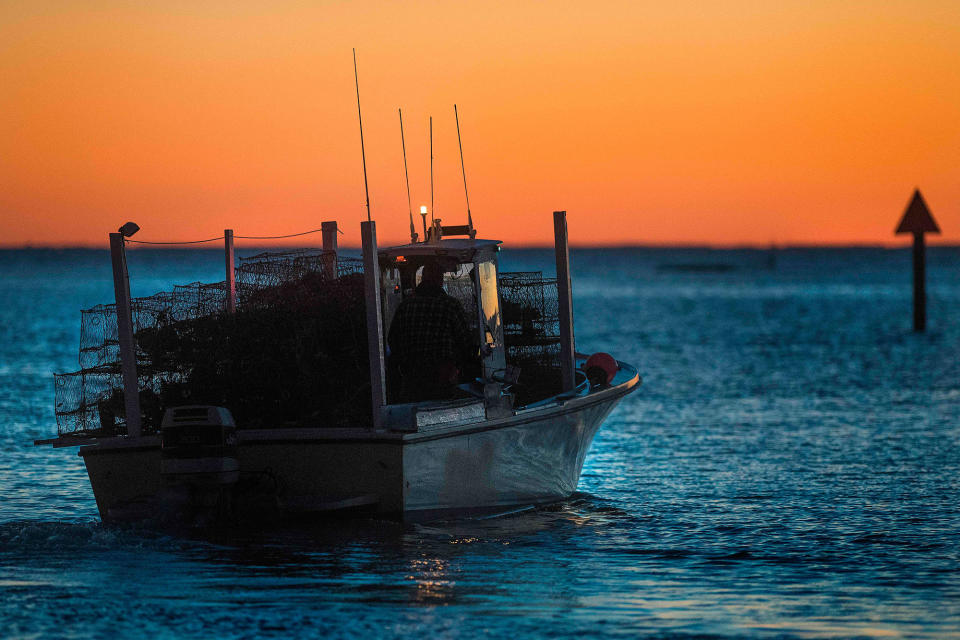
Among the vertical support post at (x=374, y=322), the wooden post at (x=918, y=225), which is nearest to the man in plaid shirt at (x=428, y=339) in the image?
the vertical support post at (x=374, y=322)

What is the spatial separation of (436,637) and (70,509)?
234 inches

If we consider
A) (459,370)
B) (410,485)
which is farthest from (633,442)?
(410,485)

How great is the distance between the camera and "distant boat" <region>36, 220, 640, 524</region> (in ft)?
34.2

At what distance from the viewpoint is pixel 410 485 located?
10672 mm

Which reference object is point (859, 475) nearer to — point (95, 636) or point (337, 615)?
point (337, 615)

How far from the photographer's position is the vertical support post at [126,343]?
1089cm

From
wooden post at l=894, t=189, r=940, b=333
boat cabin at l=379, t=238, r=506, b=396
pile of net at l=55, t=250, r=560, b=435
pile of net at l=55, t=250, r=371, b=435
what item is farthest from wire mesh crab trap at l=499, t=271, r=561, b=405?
wooden post at l=894, t=189, r=940, b=333

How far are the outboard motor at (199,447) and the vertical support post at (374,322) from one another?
1079mm

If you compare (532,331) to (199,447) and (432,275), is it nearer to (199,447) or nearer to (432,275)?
(432,275)

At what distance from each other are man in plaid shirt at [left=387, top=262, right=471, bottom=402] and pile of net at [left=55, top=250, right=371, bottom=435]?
0.35m

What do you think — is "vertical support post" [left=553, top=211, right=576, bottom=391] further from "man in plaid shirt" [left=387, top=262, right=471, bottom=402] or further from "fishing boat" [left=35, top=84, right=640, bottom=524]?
"man in plaid shirt" [left=387, top=262, right=471, bottom=402]

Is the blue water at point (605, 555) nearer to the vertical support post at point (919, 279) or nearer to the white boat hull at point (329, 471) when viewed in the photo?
the white boat hull at point (329, 471)

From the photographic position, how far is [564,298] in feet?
41.6

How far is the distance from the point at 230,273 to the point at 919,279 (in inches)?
1315
